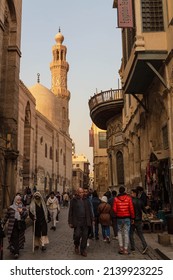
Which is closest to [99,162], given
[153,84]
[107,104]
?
[107,104]

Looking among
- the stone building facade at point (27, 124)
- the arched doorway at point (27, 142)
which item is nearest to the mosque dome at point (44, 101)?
the stone building facade at point (27, 124)

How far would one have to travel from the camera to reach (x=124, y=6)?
1250 cm

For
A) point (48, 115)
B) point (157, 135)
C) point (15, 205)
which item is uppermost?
point (48, 115)

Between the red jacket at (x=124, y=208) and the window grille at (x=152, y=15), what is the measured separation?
714 centimetres

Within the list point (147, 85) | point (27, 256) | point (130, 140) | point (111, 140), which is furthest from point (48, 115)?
point (27, 256)

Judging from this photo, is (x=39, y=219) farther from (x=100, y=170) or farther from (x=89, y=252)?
(x=100, y=170)

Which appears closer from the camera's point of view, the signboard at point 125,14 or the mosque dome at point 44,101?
the signboard at point 125,14

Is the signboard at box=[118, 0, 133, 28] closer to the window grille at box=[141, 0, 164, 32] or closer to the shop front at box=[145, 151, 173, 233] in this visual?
the window grille at box=[141, 0, 164, 32]

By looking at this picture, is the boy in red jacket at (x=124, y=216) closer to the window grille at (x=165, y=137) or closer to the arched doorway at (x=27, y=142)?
the window grille at (x=165, y=137)

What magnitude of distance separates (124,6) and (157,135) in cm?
548

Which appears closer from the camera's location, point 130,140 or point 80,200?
point 80,200

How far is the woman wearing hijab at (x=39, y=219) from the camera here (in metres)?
8.26

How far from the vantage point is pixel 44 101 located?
4934cm
